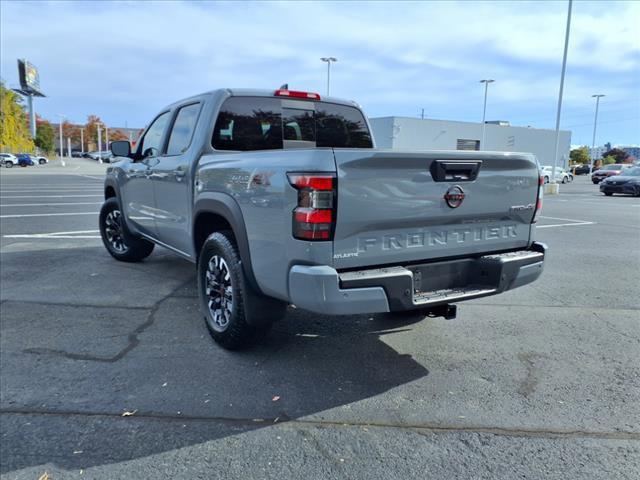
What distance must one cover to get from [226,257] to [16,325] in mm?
2326

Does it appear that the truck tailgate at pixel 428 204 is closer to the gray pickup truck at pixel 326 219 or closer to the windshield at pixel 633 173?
the gray pickup truck at pixel 326 219

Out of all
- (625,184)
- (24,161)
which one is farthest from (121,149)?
(24,161)

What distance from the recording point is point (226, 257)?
3.67 metres

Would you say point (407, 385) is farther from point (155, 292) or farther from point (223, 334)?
point (155, 292)

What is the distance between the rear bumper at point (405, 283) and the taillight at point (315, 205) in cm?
21

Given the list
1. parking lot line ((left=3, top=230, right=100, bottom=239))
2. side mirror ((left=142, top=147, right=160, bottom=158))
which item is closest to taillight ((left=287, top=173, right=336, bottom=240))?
side mirror ((left=142, top=147, right=160, bottom=158))

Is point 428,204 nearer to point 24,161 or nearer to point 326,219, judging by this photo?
point 326,219

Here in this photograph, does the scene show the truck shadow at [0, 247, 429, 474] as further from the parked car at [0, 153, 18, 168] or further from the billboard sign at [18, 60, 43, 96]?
the billboard sign at [18, 60, 43, 96]

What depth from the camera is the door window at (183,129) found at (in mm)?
4707

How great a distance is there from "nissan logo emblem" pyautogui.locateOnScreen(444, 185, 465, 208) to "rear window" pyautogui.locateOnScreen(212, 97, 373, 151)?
2063 millimetres

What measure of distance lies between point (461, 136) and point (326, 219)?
53908mm

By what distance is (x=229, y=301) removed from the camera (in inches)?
152

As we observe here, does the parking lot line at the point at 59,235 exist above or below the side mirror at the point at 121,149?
below

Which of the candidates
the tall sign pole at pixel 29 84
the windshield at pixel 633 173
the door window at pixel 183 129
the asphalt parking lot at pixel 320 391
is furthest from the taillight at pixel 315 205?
the tall sign pole at pixel 29 84
